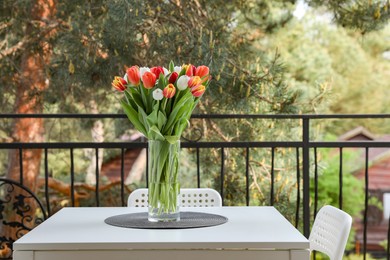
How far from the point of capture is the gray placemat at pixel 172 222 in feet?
6.97

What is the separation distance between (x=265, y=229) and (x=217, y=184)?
392cm

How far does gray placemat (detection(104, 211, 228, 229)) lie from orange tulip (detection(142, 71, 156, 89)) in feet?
1.34

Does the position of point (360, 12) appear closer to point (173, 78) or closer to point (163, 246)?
point (173, 78)

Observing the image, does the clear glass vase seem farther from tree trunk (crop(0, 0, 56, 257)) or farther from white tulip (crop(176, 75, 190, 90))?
tree trunk (crop(0, 0, 56, 257))

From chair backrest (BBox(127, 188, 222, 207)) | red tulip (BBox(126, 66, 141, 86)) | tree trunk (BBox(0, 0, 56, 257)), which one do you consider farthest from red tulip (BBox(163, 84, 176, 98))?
tree trunk (BBox(0, 0, 56, 257))

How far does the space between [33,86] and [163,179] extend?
16.0 ft

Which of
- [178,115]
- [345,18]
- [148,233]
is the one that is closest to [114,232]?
[148,233]

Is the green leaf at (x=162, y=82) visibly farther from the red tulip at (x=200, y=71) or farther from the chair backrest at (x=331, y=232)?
the chair backrest at (x=331, y=232)

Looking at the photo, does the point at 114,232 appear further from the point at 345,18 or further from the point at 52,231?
the point at 345,18

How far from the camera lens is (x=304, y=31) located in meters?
18.7

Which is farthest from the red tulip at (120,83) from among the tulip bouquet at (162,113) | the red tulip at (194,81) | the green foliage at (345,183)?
the green foliage at (345,183)

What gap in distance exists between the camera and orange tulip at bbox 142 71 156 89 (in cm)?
211

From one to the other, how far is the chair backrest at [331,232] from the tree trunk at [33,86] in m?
4.43

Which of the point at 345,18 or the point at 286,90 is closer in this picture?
the point at 286,90
